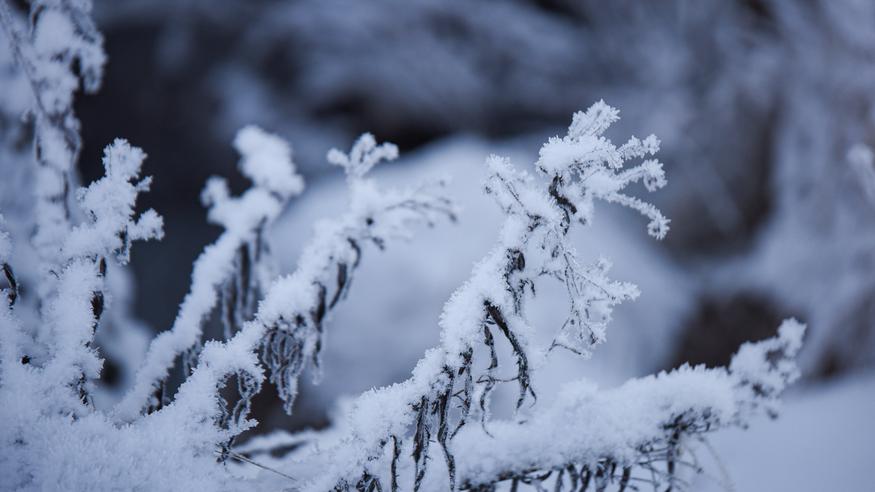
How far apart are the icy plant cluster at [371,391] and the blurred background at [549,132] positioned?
161 cm

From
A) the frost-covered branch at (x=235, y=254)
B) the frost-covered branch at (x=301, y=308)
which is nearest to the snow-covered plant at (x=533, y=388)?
the frost-covered branch at (x=301, y=308)

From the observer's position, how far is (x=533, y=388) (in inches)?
28.5

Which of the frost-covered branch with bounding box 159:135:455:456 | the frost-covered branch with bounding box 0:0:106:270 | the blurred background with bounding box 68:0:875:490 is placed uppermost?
the blurred background with bounding box 68:0:875:490

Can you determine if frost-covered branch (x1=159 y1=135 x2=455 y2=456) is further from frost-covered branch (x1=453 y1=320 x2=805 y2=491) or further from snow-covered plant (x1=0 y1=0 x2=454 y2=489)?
frost-covered branch (x1=453 y1=320 x2=805 y2=491)

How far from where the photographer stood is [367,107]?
10.8ft

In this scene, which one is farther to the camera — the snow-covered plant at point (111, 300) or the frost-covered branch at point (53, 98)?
the frost-covered branch at point (53, 98)

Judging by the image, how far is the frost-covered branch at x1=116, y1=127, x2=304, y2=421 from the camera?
85 centimetres

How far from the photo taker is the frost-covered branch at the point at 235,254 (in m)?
0.85

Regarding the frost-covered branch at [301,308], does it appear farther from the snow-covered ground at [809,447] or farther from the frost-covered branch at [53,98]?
the snow-covered ground at [809,447]

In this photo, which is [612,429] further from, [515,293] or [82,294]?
[82,294]

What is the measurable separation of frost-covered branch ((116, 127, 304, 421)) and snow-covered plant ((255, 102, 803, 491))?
289 mm

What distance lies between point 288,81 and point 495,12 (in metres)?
1.34

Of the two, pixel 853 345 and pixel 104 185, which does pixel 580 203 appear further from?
pixel 853 345

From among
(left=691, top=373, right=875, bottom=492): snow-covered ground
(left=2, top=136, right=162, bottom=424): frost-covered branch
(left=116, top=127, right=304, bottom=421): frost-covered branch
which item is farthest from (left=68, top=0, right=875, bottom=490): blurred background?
(left=2, top=136, right=162, bottom=424): frost-covered branch
